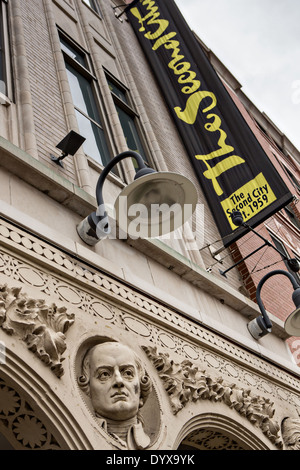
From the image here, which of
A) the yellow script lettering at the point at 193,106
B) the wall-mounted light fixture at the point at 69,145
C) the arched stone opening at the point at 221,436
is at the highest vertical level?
the yellow script lettering at the point at 193,106

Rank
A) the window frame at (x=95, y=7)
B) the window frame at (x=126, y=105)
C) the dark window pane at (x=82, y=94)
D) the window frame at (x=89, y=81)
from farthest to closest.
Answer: the window frame at (x=95, y=7) < the window frame at (x=126, y=105) < the dark window pane at (x=82, y=94) < the window frame at (x=89, y=81)

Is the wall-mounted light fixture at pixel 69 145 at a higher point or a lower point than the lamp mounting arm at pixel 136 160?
higher

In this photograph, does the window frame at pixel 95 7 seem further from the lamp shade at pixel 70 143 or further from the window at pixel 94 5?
the lamp shade at pixel 70 143

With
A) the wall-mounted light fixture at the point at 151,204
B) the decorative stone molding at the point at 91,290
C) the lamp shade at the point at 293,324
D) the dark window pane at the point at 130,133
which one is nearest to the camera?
the decorative stone molding at the point at 91,290

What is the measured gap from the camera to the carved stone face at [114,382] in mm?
4516

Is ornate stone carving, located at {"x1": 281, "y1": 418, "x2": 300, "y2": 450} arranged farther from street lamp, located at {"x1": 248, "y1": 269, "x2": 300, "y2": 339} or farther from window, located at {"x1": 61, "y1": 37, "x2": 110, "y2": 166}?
window, located at {"x1": 61, "y1": 37, "x2": 110, "y2": 166}

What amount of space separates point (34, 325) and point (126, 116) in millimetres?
7313

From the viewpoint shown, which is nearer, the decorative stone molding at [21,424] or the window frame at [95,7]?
the decorative stone molding at [21,424]

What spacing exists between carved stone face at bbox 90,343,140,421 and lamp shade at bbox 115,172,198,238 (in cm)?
125

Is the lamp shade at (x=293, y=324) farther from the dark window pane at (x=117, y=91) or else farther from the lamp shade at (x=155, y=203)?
the dark window pane at (x=117, y=91)

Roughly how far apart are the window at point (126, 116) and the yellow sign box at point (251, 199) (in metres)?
1.93

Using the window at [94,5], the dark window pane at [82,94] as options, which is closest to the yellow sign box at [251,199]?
the dark window pane at [82,94]

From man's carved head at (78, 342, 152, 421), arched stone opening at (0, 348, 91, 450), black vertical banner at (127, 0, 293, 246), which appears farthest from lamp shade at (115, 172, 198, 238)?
black vertical banner at (127, 0, 293, 246)

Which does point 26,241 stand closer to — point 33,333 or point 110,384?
point 33,333
